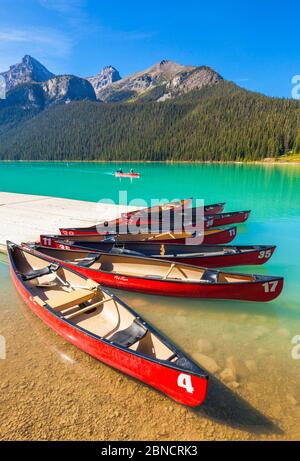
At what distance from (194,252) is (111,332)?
22.3ft

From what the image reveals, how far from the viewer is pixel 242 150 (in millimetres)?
140750

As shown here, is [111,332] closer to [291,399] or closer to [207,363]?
[207,363]

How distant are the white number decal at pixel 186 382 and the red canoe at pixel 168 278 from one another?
4.41m

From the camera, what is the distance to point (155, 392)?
21.0 ft

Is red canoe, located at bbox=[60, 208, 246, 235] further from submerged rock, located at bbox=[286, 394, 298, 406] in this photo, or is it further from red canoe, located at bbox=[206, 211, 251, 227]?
submerged rock, located at bbox=[286, 394, 298, 406]

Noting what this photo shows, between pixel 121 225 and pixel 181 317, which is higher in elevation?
pixel 121 225

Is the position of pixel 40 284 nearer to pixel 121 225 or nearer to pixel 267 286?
pixel 267 286

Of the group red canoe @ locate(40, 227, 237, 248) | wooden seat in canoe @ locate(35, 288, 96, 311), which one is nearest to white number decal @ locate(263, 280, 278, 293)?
wooden seat in canoe @ locate(35, 288, 96, 311)

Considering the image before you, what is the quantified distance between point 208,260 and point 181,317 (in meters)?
3.52

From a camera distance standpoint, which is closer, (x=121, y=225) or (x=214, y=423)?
(x=214, y=423)

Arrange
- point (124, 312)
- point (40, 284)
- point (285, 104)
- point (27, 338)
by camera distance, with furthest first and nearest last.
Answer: point (285, 104) → point (40, 284) → point (27, 338) → point (124, 312)

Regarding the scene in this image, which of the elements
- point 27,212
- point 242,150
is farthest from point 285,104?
point 27,212

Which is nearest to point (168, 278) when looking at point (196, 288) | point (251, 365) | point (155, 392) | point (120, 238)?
point (196, 288)

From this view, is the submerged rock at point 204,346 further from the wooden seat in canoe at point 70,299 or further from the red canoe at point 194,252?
the red canoe at point 194,252
